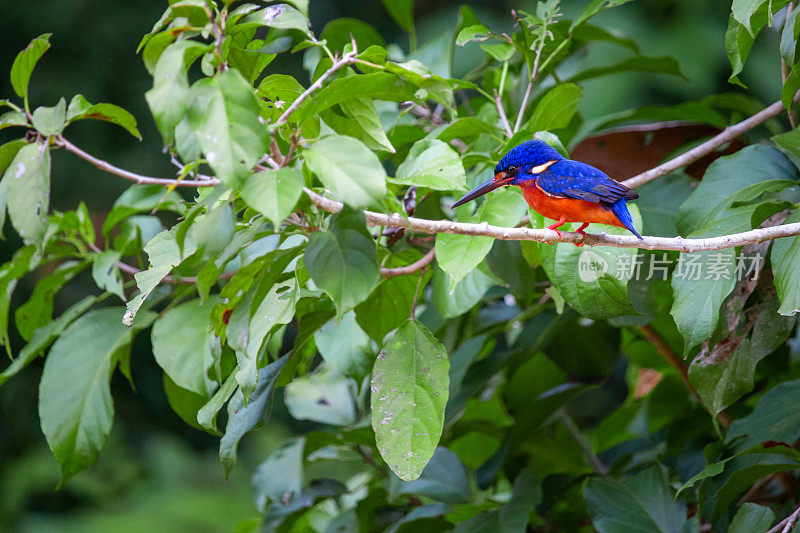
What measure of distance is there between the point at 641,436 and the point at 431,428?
0.76 meters

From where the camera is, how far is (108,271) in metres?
1.00

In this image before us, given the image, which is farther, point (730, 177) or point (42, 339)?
point (42, 339)

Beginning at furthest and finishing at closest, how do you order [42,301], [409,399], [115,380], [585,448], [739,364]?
[115,380], [585,448], [42,301], [739,364], [409,399]

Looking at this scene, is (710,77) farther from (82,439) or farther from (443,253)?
(82,439)

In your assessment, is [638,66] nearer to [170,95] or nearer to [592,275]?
[592,275]

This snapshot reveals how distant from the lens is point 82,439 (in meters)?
0.92

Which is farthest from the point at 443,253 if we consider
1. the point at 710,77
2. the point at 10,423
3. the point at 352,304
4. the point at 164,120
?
the point at 10,423

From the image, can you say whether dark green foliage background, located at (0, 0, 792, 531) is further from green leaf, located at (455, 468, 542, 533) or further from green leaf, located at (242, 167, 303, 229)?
green leaf, located at (242, 167, 303, 229)

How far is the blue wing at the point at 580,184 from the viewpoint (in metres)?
0.65

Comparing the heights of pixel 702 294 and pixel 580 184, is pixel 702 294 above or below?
below

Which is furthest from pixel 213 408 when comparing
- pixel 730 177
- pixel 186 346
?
pixel 730 177

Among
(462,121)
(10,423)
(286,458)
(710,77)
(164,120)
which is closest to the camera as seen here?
(164,120)

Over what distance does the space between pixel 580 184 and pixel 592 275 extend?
0.16m

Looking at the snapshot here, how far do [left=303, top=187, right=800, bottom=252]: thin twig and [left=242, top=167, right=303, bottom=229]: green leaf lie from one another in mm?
61
